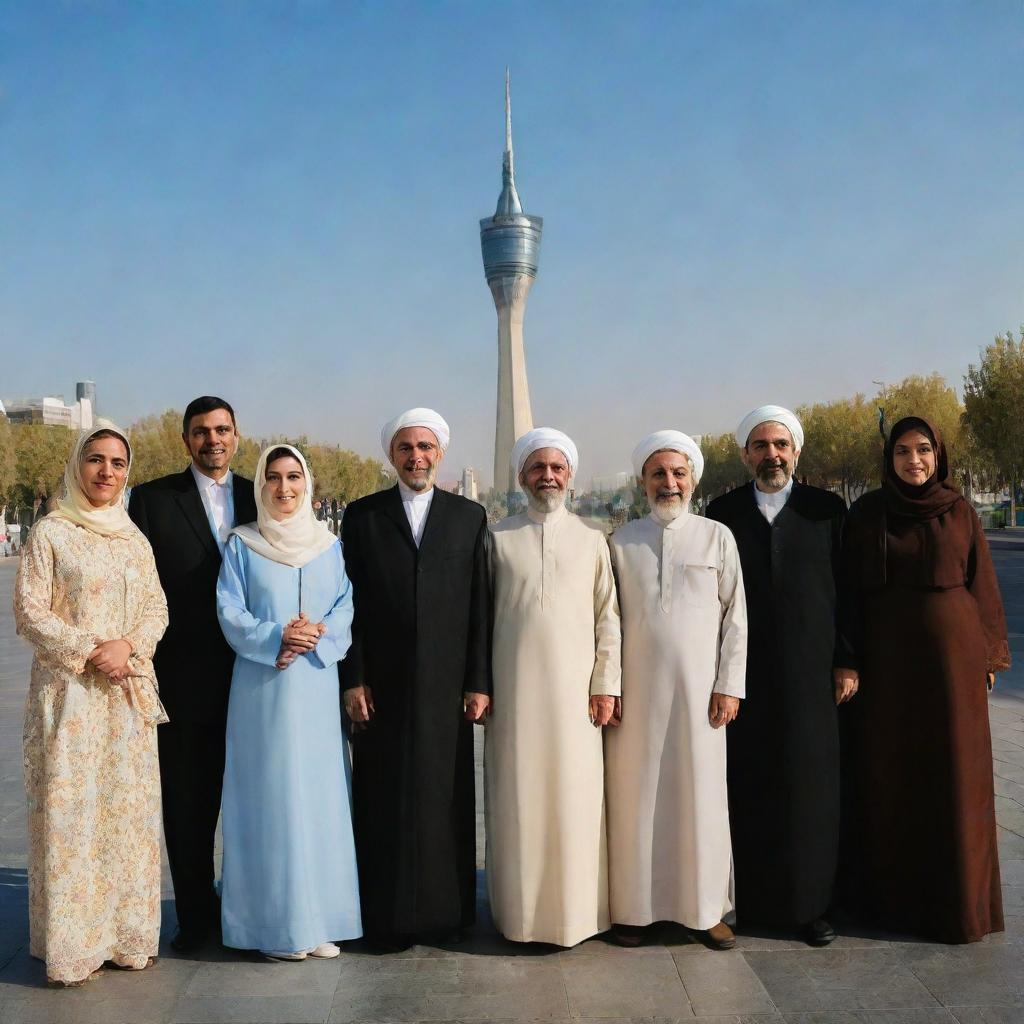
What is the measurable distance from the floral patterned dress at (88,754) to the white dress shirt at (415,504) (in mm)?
912

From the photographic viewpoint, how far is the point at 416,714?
3.65m

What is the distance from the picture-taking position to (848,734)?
3922mm

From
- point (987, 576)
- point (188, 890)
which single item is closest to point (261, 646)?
point (188, 890)

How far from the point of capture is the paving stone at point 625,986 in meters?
3.13

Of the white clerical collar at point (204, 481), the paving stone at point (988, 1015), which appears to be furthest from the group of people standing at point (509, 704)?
the paving stone at point (988, 1015)

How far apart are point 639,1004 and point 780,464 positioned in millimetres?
1914

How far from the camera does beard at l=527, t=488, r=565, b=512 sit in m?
3.70

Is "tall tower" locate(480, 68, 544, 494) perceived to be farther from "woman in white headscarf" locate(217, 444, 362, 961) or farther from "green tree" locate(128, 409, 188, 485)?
"woman in white headscarf" locate(217, 444, 362, 961)

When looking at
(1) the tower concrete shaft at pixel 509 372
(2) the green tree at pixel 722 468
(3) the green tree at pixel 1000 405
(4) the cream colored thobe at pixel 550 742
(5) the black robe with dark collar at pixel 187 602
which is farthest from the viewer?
(1) the tower concrete shaft at pixel 509 372

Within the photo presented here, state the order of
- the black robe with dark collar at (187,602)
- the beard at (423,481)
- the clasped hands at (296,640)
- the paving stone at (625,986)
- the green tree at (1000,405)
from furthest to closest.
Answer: the green tree at (1000,405) < the beard at (423,481) < the black robe with dark collar at (187,602) < the clasped hands at (296,640) < the paving stone at (625,986)

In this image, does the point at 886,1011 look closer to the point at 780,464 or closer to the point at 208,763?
the point at 780,464

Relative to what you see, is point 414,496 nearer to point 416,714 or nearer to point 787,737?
point 416,714

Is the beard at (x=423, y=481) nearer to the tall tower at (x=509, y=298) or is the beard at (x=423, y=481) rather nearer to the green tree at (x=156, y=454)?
the green tree at (x=156, y=454)

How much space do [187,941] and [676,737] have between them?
5.99 feet
